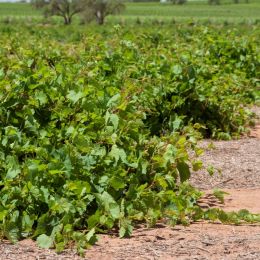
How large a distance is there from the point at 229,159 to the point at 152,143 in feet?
5.88

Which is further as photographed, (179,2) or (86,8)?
(179,2)

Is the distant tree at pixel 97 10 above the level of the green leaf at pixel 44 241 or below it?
above

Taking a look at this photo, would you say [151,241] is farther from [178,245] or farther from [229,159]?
[229,159]

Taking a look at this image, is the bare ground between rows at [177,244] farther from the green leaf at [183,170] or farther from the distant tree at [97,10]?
the distant tree at [97,10]

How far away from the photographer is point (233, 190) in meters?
6.77

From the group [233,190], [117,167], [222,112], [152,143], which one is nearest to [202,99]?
[222,112]

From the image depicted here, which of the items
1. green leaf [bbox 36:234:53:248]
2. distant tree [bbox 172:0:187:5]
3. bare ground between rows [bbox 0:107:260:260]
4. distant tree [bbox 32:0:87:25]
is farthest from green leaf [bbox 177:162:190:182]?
distant tree [bbox 172:0:187:5]

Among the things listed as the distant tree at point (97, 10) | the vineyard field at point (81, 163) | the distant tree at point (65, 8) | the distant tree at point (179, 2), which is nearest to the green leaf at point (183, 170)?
the vineyard field at point (81, 163)

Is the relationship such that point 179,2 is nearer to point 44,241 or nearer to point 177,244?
point 177,244

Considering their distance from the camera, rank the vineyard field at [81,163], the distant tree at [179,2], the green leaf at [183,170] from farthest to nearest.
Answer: the distant tree at [179,2] < the green leaf at [183,170] < the vineyard field at [81,163]

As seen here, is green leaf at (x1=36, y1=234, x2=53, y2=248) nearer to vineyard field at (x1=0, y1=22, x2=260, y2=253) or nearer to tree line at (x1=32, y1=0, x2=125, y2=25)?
vineyard field at (x1=0, y1=22, x2=260, y2=253)

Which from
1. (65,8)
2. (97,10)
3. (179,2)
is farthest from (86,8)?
(179,2)

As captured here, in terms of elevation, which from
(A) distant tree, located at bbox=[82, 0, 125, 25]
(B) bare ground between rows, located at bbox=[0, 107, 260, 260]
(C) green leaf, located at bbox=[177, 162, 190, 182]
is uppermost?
(A) distant tree, located at bbox=[82, 0, 125, 25]

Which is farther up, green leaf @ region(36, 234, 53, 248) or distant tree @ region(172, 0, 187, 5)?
distant tree @ region(172, 0, 187, 5)
